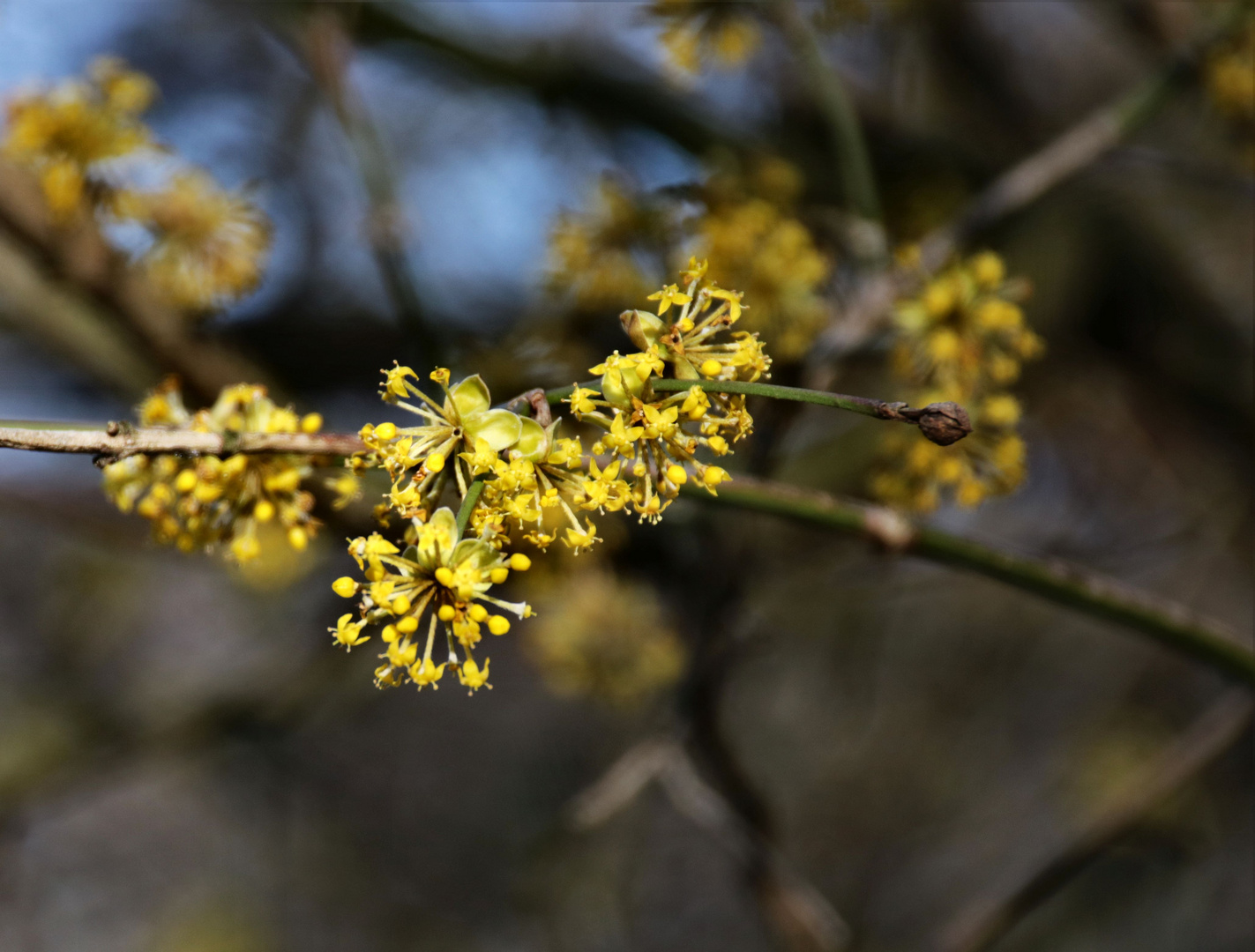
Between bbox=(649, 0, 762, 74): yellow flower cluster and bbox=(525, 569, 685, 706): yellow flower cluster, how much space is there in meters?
1.74

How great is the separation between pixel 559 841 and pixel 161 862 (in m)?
7.76

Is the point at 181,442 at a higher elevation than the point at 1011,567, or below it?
higher

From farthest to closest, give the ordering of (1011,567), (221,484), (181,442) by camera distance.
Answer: (1011,567), (221,484), (181,442)

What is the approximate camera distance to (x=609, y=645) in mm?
3283

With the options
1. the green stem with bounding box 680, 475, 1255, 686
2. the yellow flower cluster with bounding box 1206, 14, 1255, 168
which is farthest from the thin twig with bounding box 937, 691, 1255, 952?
the yellow flower cluster with bounding box 1206, 14, 1255, 168

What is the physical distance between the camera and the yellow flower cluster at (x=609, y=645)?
3246mm

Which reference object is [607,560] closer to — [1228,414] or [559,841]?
[559,841]

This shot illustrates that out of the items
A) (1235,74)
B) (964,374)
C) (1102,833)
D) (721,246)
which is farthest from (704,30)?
(1102,833)

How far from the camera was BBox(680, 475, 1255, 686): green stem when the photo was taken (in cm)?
131

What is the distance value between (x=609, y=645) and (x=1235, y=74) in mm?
→ 2595

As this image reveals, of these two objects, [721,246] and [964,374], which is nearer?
[964,374]

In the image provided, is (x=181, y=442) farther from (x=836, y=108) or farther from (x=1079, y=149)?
(x=1079, y=149)

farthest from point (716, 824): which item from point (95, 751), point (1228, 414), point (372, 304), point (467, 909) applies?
point (467, 909)

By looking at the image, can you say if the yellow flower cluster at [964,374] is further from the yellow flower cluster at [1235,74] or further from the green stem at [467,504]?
the yellow flower cluster at [1235,74]
